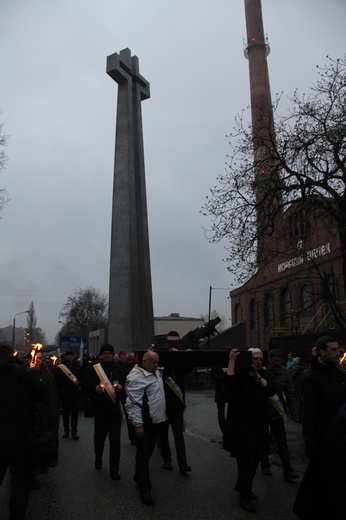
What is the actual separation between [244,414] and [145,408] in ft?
4.05

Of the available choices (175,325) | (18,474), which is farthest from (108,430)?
(175,325)

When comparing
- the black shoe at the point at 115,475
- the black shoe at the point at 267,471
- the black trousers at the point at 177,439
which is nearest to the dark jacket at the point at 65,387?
the black trousers at the point at 177,439

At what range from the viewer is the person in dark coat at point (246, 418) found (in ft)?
16.9

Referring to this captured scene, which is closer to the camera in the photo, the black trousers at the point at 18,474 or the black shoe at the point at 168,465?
the black trousers at the point at 18,474

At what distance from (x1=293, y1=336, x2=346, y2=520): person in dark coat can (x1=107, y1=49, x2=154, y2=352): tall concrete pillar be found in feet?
86.7

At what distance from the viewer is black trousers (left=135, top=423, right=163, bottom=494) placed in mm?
5355

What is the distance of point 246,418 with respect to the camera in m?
5.33

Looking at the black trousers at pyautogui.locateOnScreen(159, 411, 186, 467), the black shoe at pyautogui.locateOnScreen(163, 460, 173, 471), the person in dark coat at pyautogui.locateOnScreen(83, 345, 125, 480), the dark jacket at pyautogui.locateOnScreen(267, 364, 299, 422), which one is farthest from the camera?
the dark jacket at pyautogui.locateOnScreen(267, 364, 299, 422)

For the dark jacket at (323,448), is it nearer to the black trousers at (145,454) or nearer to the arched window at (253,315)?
the black trousers at (145,454)

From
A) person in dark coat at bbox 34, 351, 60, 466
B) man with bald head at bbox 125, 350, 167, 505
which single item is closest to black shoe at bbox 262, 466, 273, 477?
man with bald head at bbox 125, 350, 167, 505

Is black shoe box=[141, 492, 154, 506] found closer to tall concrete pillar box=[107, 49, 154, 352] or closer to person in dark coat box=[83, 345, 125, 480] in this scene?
person in dark coat box=[83, 345, 125, 480]

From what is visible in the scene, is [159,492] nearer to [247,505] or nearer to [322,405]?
[247,505]

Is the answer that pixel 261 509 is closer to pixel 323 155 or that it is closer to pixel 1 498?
pixel 1 498

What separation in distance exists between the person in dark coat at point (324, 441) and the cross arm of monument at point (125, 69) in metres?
33.8
